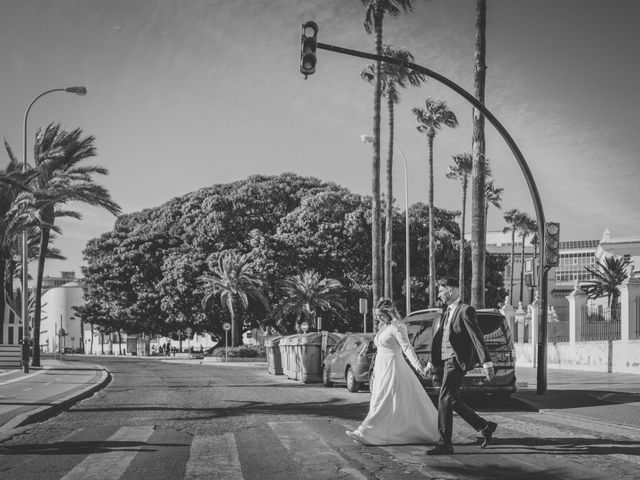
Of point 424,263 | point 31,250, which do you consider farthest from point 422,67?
point 424,263

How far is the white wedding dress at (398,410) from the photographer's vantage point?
8.05m

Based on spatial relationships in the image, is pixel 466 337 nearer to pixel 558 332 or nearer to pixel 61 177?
pixel 558 332

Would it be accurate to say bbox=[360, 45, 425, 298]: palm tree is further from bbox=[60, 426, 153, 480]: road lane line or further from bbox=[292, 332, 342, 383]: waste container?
bbox=[60, 426, 153, 480]: road lane line

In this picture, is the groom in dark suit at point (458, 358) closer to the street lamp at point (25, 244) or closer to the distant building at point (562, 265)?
the street lamp at point (25, 244)

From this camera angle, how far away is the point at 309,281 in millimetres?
47469

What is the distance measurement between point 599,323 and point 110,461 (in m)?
18.8

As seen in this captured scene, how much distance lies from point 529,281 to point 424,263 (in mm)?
35357

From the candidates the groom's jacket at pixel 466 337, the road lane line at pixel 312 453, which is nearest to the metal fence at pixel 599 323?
the road lane line at pixel 312 453

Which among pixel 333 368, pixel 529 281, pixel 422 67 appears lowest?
pixel 333 368

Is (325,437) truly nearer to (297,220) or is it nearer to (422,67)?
(422,67)

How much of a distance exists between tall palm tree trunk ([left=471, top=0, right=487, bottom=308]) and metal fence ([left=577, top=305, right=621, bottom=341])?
5693 millimetres

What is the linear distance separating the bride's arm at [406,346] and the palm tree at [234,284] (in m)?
39.4

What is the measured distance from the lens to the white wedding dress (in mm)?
8047

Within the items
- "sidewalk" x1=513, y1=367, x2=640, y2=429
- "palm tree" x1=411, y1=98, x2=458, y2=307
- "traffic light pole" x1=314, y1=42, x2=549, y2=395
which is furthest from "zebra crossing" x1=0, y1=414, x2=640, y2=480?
"palm tree" x1=411, y1=98, x2=458, y2=307
